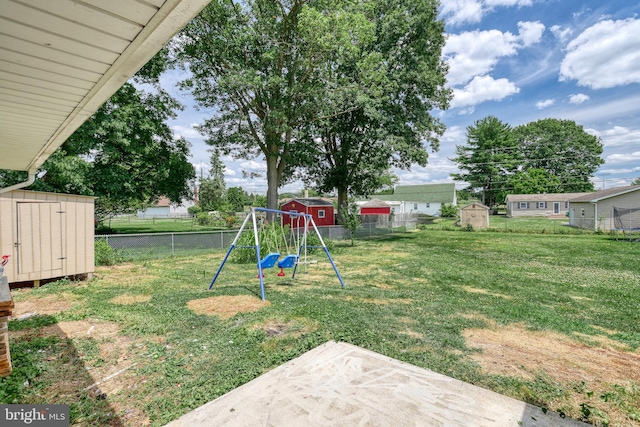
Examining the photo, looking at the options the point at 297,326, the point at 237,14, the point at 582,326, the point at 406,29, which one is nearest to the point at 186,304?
the point at 297,326

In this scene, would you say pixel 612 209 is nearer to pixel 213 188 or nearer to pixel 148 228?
pixel 148 228

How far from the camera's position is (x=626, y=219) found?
20.6 m

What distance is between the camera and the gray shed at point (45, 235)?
6.64 metres

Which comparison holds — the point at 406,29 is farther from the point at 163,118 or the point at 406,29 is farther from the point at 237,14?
the point at 163,118

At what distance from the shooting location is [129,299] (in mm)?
5914

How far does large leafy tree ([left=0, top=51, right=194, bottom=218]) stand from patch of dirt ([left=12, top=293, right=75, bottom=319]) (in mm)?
5263

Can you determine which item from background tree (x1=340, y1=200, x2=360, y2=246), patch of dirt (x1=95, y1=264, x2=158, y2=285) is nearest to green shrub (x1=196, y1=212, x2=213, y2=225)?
background tree (x1=340, y1=200, x2=360, y2=246)

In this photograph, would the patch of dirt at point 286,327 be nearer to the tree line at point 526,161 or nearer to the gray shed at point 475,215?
the gray shed at point 475,215

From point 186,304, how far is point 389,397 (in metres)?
4.13

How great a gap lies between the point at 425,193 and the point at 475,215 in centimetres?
1968

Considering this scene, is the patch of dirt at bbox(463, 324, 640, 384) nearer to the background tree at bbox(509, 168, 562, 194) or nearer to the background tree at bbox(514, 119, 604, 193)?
the background tree at bbox(509, 168, 562, 194)

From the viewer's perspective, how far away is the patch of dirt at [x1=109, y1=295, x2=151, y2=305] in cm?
571

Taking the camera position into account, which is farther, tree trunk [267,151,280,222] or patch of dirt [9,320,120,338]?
tree trunk [267,151,280,222]

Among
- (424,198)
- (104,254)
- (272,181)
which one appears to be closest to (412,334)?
(104,254)
